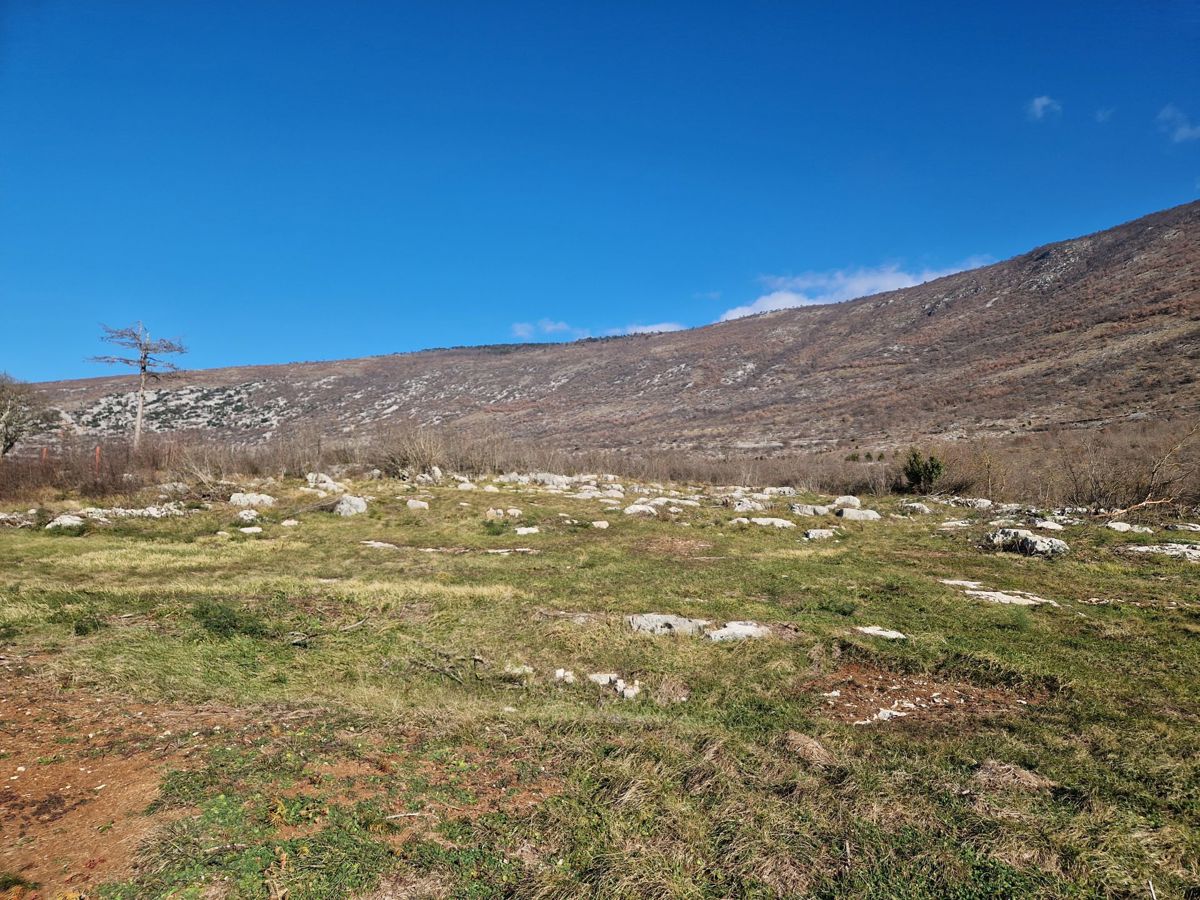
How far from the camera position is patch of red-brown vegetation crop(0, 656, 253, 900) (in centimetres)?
290

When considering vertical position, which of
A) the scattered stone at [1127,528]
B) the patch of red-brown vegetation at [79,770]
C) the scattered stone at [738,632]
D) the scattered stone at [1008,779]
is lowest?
the scattered stone at [1008,779]

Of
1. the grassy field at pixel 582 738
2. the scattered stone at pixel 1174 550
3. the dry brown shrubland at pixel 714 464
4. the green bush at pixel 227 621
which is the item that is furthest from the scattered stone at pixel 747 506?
the green bush at pixel 227 621

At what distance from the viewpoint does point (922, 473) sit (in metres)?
21.5

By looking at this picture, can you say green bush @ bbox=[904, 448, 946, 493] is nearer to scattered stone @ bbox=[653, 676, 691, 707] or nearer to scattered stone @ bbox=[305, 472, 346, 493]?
scattered stone @ bbox=[653, 676, 691, 707]

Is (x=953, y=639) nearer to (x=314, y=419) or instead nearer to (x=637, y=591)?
(x=637, y=591)

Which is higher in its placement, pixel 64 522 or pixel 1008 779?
pixel 64 522

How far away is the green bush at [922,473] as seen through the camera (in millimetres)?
21156

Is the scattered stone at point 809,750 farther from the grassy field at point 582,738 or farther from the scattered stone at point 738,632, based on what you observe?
the scattered stone at point 738,632

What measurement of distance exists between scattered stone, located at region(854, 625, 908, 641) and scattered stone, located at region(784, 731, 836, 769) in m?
2.79

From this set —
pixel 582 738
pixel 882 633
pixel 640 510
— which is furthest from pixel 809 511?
pixel 582 738

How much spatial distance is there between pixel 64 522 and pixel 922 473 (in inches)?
1011

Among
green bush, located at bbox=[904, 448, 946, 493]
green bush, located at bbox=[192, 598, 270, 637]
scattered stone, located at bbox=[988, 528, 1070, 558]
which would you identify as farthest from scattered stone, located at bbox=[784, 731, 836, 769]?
green bush, located at bbox=[904, 448, 946, 493]

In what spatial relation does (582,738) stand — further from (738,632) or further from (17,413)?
(17,413)

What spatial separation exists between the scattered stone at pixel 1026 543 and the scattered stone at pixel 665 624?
26.7 feet
